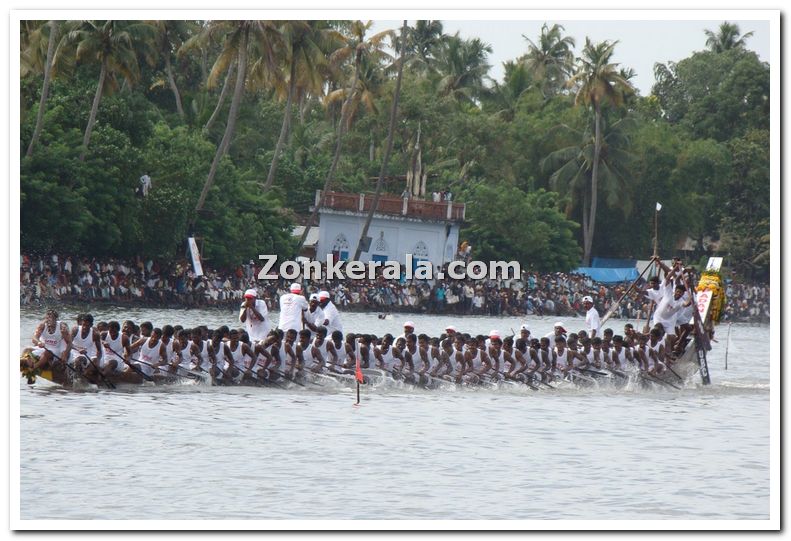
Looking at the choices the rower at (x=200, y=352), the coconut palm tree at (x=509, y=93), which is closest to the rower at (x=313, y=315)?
the rower at (x=200, y=352)

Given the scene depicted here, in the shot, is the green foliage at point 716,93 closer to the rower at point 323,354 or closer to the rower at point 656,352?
the rower at point 656,352

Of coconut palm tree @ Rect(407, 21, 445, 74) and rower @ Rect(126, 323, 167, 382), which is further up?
coconut palm tree @ Rect(407, 21, 445, 74)

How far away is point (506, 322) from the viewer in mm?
43531

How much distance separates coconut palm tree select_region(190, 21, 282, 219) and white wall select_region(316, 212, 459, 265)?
704cm

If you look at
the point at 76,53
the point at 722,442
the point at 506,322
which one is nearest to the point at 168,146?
the point at 76,53

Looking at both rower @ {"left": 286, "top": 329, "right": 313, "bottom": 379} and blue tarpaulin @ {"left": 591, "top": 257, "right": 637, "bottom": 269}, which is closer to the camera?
rower @ {"left": 286, "top": 329, "right": 313, "bottom": 379}

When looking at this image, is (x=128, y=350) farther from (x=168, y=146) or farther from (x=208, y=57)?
(x=208, y=57)

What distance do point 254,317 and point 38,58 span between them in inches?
634

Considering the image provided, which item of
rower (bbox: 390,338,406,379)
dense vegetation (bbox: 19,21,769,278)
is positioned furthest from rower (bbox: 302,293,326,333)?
dense vegetation (bbox: 19,21,769,278)

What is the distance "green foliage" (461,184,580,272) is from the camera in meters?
50.0

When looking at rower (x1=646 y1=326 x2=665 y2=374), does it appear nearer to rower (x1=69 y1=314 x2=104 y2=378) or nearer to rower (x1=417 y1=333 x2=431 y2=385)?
rower (x1=417 y1=333 x2=431 y2=385)

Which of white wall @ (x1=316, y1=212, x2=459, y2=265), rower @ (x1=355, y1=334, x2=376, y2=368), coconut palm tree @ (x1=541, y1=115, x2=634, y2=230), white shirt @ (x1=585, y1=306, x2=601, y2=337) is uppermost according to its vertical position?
coconut palm tree @ (x1=541, y1=115, x2=634, y2=230)

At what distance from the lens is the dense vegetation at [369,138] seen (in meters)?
33.9

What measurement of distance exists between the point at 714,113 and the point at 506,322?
17.2 m
